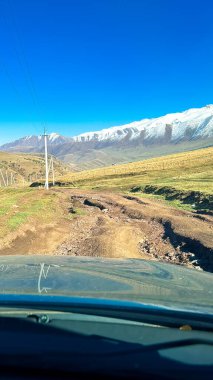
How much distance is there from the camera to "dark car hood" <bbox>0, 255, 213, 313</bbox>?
11.6 feet

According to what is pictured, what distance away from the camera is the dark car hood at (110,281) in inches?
139

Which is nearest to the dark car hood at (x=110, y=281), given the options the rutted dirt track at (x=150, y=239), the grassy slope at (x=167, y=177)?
the rutted dirt track at (x=150, y=239)

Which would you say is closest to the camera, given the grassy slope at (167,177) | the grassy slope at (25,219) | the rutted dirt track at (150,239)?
the rutted dirt track at (150,239)

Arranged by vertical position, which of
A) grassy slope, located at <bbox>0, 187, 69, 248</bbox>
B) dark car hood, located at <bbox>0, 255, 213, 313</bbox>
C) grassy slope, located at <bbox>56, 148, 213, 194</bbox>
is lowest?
grassy slope, located at <bbox>56, 148, 213, 194</bbox>

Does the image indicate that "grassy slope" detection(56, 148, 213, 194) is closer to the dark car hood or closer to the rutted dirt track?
the rutted dirt track

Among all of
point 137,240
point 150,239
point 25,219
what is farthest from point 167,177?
point 137,240

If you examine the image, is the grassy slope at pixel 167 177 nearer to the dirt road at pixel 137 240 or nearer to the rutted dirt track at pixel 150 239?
the dirt road at pixel 137 240

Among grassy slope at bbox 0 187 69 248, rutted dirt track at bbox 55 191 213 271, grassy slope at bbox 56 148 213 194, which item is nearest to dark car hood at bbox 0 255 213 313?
rutted dirt track at bbox 55 191 213 271

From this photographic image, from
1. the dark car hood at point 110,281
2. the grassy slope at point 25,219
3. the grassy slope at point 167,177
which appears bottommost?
the grassy slope at point 167,177

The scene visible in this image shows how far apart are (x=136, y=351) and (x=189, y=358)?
29 cm

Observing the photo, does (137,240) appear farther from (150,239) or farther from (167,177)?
(167,177)

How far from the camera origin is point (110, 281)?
4.36 metres

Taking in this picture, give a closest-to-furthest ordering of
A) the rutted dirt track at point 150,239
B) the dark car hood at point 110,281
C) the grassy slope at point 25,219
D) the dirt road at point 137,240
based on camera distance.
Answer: the dark car hood at point 110,281
the rutted dirt track at point 150,239
the dirt road at point 137,240
the grassy slope at point 25,219

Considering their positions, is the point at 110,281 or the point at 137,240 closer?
the point at 110,281
